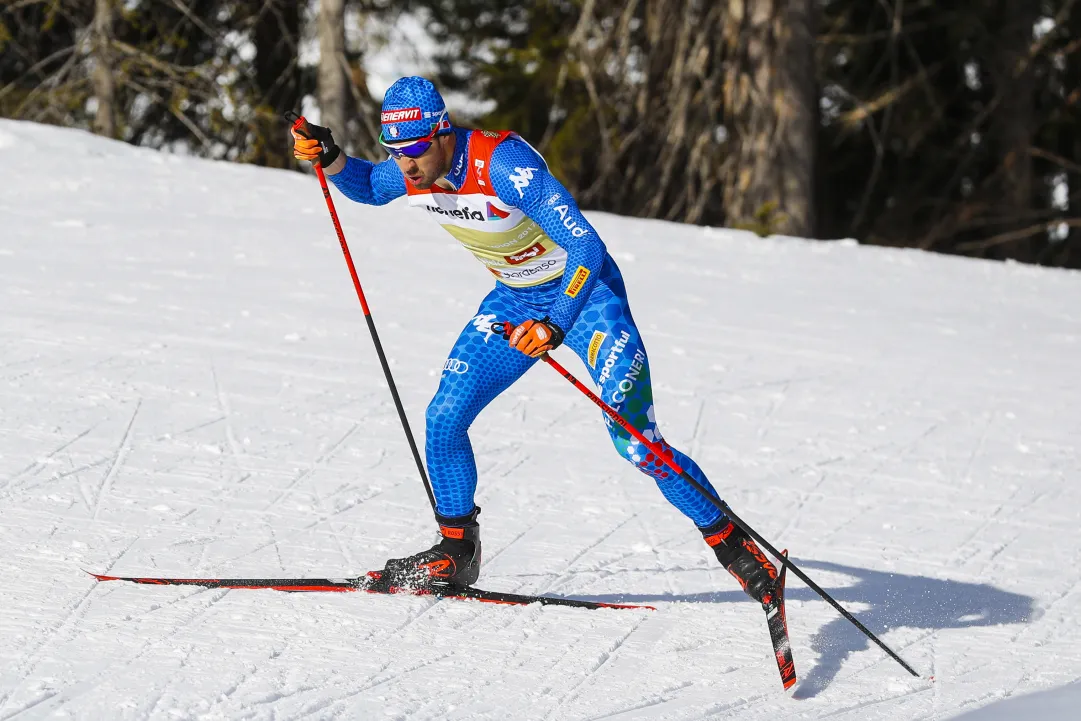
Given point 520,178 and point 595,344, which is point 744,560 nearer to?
point 595,344

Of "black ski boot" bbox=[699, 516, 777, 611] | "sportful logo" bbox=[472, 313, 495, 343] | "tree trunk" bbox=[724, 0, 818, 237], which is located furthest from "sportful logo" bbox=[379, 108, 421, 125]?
"tree trunk" bbox=[724, 0, 818, 237]

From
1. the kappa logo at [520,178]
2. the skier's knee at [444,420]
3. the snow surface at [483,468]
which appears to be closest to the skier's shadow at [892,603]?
the snow surface at [483,468]

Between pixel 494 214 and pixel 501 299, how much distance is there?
17.9 inches

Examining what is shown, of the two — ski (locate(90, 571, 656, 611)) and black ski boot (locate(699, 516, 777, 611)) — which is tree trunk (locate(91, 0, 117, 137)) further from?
black ski boot (locate(699, 516, 777, 611))

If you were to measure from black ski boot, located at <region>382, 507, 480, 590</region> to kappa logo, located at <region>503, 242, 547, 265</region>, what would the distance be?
899mm

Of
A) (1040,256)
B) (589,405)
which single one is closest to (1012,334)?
(589,405)

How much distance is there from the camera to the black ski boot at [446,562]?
14.0 ft

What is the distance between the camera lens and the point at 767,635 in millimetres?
4316

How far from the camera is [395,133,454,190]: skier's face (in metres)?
3.90

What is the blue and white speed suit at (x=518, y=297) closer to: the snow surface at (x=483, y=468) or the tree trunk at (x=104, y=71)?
the snow surface at (x=483, y=468)

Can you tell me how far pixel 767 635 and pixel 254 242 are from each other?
5.83 meters

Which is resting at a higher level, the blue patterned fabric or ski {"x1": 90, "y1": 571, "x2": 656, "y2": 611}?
the blue patterned fabric

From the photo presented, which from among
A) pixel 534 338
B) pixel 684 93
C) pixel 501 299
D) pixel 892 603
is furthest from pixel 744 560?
pixel 684 93

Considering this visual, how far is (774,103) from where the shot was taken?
1271 centimetres
